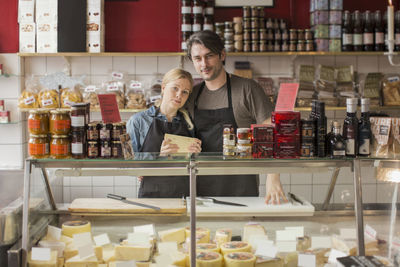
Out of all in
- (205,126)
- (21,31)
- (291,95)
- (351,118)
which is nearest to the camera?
(351,118)

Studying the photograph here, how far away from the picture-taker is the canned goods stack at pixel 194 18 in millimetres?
4566

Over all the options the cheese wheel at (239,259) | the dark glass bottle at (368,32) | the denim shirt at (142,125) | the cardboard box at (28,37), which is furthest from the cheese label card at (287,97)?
the cardboard box at (28,37)

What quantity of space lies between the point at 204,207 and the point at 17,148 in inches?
122

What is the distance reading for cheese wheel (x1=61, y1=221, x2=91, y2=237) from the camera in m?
2.31

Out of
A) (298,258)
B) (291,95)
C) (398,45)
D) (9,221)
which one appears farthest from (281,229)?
(398,45)

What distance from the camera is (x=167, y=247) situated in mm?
2336

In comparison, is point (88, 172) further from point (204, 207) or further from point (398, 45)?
point (398, 45)

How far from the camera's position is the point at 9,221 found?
7.03 feet

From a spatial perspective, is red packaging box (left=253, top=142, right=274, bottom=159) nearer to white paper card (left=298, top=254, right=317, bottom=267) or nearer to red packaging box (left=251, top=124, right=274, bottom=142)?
red packaging box (left=251, top=124, right=274, bottom=142)

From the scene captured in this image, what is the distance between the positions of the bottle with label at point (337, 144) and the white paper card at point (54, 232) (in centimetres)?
133

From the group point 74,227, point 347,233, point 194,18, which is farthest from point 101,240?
point 194,18

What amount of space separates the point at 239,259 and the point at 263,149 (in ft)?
1.70

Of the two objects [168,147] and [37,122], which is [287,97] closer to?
[168,147]

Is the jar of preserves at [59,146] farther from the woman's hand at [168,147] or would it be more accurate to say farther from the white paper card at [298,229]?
the white paper card at [298,229]
